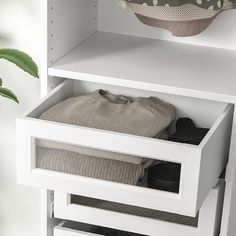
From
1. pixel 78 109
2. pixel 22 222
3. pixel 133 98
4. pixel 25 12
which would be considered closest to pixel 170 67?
pixel 133 98

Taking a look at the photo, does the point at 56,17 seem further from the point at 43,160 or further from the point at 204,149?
the point at 204,149

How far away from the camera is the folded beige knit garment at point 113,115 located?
167 cm

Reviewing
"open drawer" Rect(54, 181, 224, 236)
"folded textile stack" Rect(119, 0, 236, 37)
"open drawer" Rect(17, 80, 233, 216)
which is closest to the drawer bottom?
"open drawer" Rect(54, 181, 224, 236)

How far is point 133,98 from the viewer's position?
73.5 inches

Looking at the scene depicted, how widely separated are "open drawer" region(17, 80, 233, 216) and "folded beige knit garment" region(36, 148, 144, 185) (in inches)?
0.6

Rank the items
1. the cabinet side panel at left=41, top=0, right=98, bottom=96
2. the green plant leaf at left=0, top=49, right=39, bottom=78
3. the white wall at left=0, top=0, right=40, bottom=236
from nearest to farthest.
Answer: the cabinet side panel at left=41, top=0, right=98, bottom=96 → the green plant leaf at left=0, top=49, right=39, bottom=78 → the white wall at left=0, top=0, right=40, bottom=236

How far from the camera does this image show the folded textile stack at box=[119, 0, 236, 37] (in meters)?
1.80

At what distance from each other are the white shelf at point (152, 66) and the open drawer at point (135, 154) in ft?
0.24

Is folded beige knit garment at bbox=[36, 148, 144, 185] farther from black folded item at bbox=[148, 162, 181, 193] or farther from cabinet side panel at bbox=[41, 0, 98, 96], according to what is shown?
Answer: cabinet side panel at bbox=[41, 0, 98, 96]

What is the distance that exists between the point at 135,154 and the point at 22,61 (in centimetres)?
46

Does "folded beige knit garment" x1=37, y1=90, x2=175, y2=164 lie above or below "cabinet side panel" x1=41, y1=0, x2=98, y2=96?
below

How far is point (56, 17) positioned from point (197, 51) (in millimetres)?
408

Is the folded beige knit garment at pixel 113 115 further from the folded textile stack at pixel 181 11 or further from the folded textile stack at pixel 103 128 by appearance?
the folded textile stack at pixel 181 11

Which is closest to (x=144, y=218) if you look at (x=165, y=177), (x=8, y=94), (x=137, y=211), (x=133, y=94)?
(x=137, y=211)
